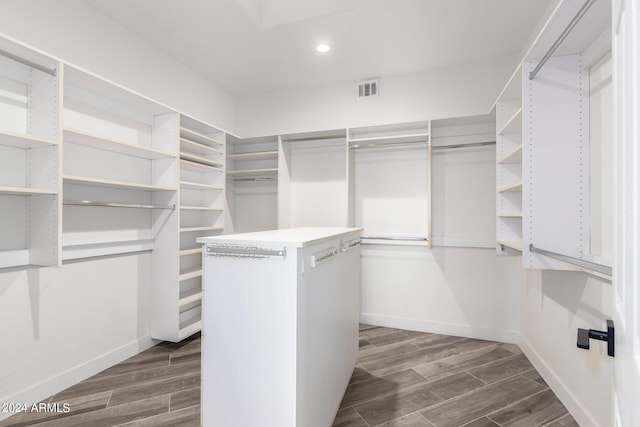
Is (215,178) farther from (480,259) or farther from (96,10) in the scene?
(480,259)

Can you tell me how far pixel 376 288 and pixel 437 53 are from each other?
2.57m

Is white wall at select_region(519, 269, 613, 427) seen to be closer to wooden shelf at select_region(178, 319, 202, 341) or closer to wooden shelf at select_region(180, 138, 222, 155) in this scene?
wooden shelf at select_region(178, 319, 202, 341)

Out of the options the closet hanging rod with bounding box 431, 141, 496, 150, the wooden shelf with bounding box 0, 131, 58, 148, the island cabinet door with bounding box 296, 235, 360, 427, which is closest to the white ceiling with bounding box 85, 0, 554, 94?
the closet hanging rod with bounding box 431, 141, 496, 150

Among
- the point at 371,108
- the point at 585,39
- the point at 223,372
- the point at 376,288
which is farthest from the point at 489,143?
the point at 223,372

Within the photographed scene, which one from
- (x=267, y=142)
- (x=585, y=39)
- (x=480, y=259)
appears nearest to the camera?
(x=585, y=39)

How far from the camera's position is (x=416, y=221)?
11.4 feet

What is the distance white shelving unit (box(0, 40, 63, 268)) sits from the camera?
73.1 inches

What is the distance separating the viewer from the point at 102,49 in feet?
8.11

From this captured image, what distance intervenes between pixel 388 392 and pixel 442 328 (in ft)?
4.53

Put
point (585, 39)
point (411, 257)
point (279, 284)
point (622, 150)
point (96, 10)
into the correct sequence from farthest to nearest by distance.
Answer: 1. point (411, 257)
2. point (96, 10)
3. point (585, 39)
4. point (279, 284)
5. point (622, 150)

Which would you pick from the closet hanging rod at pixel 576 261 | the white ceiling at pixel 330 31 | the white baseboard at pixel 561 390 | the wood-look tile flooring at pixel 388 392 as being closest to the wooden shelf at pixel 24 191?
the wood-look tile flooring at pixel 388 392

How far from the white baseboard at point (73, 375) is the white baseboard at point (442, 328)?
2349 mm

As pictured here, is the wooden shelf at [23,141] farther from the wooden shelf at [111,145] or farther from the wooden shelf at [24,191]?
the wooden shelf at [24,191]

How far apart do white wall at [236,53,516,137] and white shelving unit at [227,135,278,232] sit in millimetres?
197
